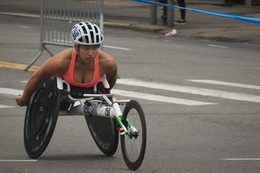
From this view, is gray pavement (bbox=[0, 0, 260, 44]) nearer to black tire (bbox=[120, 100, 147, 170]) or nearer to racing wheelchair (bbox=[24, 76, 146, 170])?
racing wheelchair (bbox=[24, 76, 146, 170])

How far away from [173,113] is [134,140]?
334cm

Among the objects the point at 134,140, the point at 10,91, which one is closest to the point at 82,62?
the point at 134,140

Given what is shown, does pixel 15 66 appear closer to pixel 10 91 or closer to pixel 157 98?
pixel 10 91

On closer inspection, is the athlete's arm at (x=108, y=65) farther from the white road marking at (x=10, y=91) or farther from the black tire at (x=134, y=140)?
the white road marking at (x=10, y=91)

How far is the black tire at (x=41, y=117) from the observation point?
6.59 meters

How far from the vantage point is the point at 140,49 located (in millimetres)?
17703

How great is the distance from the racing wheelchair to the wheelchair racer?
0.26 feet

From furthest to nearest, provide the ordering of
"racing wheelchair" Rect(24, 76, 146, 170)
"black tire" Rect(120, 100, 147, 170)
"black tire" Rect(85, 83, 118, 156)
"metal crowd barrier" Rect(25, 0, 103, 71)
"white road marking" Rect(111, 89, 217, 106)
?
1. "metal crowd barrier" Rect(25, 0, 103, 71)
2. "white road marking" Rect(111, 89, 217, 106)
3. "black tire" Rect(85, 83, 118, 156)
4. "racing wheelchair" Rect(24, 76, 146, 170)
5. "black tire" Rect(120, 100, 147, 170)

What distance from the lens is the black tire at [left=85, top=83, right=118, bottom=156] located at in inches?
272

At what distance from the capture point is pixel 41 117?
269 inches

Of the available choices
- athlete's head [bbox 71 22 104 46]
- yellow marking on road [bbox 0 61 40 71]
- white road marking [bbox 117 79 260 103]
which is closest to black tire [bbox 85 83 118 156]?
athlete's head [bbox 71 22 104 46]

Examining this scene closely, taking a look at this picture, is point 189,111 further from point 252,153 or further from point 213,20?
point 213,20

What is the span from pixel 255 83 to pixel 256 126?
392 centimetres

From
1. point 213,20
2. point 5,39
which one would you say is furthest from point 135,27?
point 5,39
